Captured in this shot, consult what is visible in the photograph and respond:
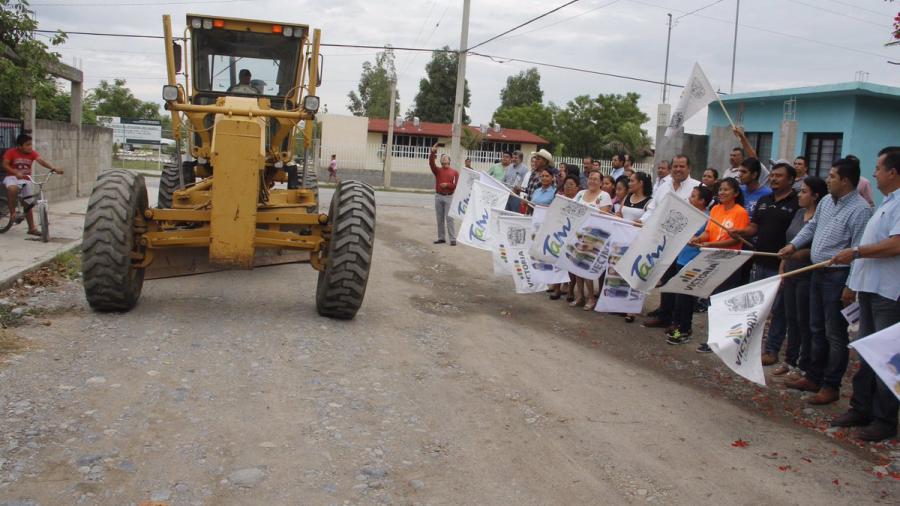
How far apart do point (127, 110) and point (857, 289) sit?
70056 mm

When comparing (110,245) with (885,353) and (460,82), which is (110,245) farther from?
(460,82)

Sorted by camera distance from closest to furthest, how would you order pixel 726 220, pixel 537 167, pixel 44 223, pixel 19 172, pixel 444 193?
pixel 726 220, pixel 44 223, pixel 19 172, pixel 537 167, pixel 444 193

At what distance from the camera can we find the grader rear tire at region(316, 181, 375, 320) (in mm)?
7715

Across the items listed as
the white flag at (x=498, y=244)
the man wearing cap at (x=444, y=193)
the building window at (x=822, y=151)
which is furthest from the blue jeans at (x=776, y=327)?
the building window at (x=822, y=151)

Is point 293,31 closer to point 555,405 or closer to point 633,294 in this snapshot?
point 633,294

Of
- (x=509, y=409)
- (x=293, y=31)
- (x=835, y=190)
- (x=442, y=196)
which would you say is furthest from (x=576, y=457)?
(x=442, y=196)

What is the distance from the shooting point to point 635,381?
22.0 ft

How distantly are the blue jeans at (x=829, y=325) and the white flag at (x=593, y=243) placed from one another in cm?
246

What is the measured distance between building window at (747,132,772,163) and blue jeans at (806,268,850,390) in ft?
42.5

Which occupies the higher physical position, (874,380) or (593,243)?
(593,243)

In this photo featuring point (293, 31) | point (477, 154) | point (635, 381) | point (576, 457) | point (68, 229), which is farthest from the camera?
point (477, 154)

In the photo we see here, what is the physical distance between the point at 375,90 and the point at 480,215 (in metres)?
67.0

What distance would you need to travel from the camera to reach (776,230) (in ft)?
25.0

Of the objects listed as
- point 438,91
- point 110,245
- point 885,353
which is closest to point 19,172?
point 110,245
